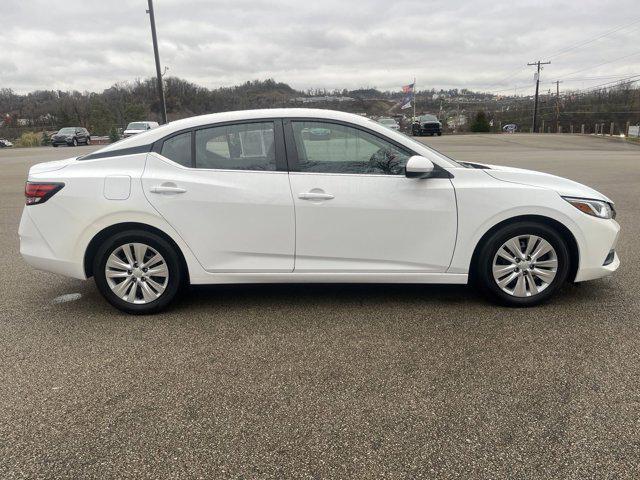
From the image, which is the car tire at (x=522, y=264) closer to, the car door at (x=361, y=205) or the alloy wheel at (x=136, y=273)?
the car door at (x=361, y=205)

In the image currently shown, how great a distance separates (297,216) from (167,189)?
1.07m

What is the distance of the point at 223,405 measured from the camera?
9.32ft

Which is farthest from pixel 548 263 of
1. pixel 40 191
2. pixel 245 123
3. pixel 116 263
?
pixel 40 191

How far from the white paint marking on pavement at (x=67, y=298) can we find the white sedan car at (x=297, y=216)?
1.65ft

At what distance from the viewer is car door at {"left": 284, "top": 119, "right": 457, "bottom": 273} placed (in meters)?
3.95

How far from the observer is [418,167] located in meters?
3.84

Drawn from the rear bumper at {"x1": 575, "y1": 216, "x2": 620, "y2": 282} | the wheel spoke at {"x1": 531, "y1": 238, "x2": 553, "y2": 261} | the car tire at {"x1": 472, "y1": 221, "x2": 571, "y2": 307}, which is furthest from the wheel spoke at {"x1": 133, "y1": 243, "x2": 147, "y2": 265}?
the rear bumper at {"x1": 575, "y1": 216, "x2": 620, "y2": 282}

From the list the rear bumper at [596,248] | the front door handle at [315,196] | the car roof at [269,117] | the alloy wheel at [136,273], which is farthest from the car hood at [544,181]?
the alloy wheel at [136,273]

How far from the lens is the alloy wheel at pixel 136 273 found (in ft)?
13.4

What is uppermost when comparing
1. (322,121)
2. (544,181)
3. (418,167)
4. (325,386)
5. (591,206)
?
(322,121)

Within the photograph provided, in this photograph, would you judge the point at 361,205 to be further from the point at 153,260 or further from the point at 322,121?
the point at 153,260

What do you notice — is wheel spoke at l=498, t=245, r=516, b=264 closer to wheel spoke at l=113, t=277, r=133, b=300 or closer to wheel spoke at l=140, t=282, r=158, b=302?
wheel spoke at l=140, t=282, r=158, b=302

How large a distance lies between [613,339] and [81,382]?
3.68 metres

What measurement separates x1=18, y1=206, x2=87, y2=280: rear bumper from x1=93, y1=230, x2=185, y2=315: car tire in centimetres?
20
